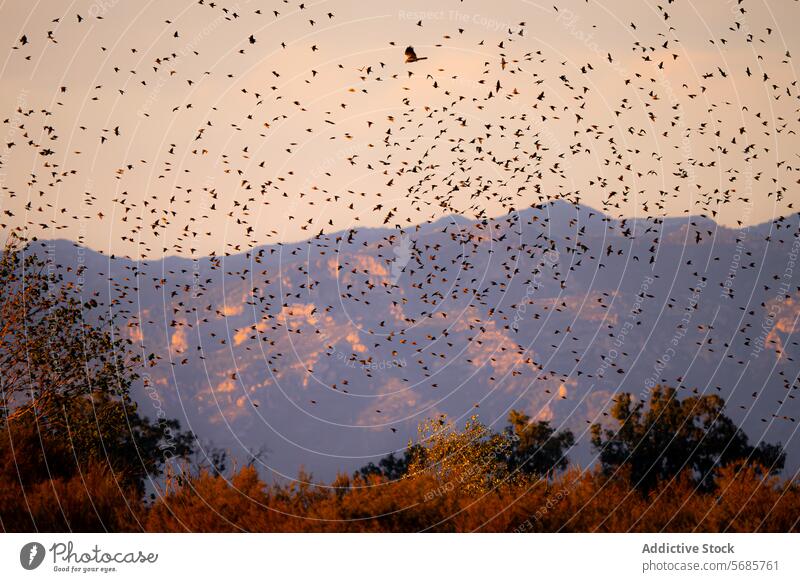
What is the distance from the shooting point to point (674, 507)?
1326 inches

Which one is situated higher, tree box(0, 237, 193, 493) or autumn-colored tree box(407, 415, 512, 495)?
tree box(0, 237, 193, 493)

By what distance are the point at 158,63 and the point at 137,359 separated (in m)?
20.0

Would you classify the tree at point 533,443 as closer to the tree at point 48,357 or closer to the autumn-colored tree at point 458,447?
the autumn-colored tree at point 458,447

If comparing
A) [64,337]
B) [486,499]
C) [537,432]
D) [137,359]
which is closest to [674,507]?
[486,499]

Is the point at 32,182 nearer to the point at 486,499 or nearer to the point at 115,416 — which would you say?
the point at 486,499
